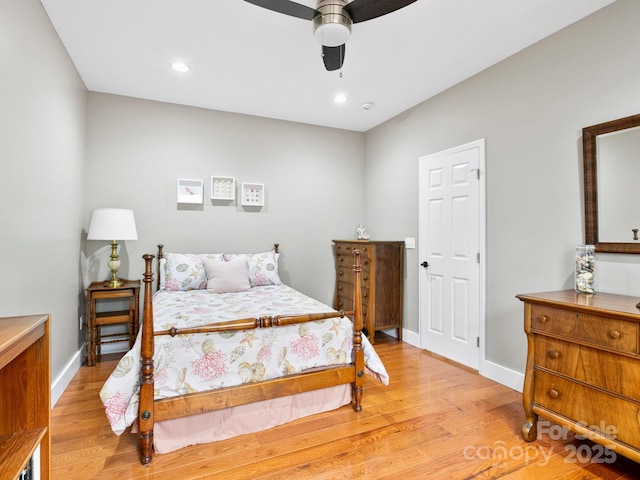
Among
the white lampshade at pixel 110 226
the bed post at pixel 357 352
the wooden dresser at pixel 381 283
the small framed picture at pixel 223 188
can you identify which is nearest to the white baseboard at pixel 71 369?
the white lampshade at pixel 110 226

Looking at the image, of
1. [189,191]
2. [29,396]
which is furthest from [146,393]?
[189,191]

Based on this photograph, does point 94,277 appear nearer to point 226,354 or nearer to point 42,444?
point 226,354

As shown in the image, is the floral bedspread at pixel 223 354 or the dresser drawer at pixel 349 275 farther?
the dresser drawer at pixel 349 275

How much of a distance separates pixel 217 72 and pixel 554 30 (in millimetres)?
2688

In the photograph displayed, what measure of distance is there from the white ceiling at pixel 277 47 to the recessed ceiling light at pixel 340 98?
0.06 meters

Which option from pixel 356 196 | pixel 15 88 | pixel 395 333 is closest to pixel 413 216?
pixel 356 196

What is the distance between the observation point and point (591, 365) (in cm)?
179

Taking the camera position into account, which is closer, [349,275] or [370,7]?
[370,7]

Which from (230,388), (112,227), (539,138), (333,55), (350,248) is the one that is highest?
(333,55)

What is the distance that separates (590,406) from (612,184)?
1.37 meters

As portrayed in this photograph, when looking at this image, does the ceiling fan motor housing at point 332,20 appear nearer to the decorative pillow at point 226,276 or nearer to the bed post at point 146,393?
the bed post at point 146,393

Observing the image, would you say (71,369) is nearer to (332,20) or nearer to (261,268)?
(261,268)

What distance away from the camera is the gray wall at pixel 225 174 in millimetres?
3578

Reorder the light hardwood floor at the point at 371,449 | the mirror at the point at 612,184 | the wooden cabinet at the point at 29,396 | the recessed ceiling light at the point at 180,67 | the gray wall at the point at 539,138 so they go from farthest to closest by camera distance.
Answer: the recessed ceiling light at the point at 180,67 < the gray wall at the point at 539,138 < the mirror at the point at 612,184 < the light hardwood floor at the point at 371,449 < the wooden cabinet at the point at 29,396
